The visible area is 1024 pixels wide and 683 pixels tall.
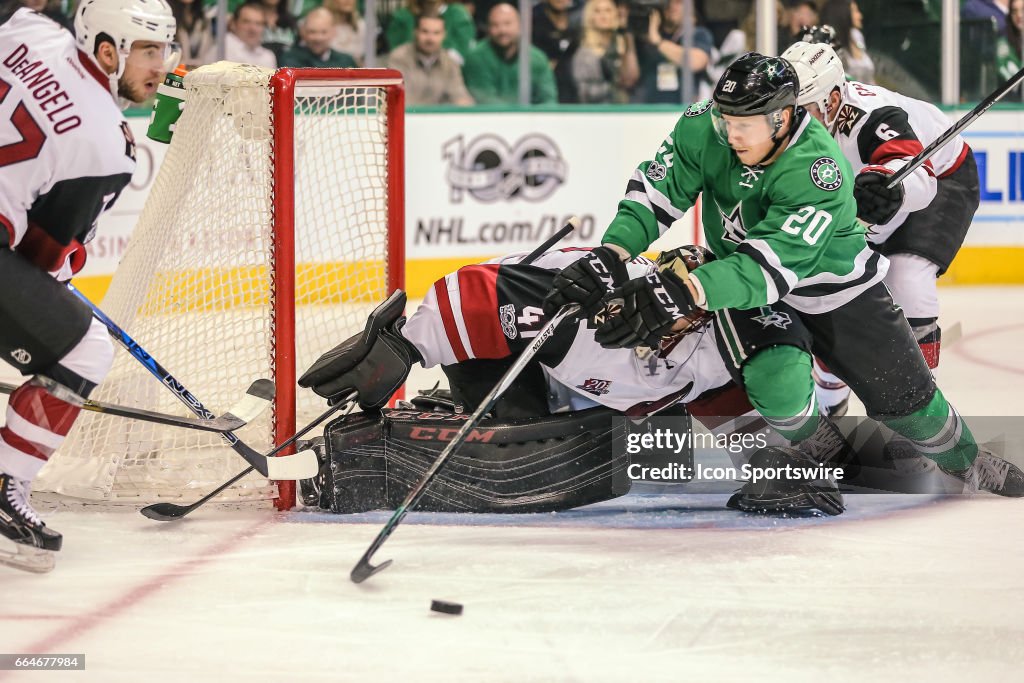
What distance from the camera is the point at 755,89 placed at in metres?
2.49

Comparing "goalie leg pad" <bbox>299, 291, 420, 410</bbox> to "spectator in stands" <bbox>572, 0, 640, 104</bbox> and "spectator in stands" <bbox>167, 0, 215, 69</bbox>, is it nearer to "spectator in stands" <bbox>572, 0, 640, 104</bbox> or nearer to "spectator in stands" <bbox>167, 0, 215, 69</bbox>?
"spectator in stands" <bbox>167, 0, 215, 69</bbox>

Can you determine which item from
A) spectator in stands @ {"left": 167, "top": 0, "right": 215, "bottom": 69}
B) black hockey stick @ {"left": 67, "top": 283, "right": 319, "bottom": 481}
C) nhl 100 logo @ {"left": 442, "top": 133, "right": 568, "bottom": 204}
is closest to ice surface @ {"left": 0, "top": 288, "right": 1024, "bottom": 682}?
black hockey stick @ {"left": 67, "top": 283, "right": 319, "bottom": 481}

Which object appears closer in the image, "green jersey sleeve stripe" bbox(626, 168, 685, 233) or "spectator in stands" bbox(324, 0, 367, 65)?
"green jersey sleeve stripe" bbox(626, 168, 685, 233)

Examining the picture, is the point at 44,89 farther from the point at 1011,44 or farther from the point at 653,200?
the point at 1011,44

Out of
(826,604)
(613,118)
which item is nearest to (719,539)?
(826,604)

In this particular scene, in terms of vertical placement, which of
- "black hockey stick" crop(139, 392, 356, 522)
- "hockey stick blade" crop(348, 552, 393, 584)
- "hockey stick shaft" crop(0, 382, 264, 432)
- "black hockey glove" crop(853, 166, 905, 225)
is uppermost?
"black hockey glove" crop(853, 166, 905, 225)

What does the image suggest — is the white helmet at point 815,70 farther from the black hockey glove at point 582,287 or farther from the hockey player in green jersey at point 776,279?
the black hockey glove at point 582,287

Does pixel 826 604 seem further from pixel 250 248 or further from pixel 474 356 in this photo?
pixel 250 248

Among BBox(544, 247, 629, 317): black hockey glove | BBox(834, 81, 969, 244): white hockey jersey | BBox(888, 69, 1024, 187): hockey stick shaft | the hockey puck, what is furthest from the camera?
BBox(834, 81, 969, 244): white hockey jersey

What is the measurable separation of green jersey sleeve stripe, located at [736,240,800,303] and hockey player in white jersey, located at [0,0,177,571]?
1138 mm

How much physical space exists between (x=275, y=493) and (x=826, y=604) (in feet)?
3.84

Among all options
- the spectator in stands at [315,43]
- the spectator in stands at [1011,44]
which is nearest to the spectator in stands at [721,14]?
the spectator in stands at [1011,44]

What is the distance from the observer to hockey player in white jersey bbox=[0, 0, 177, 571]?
226 cm

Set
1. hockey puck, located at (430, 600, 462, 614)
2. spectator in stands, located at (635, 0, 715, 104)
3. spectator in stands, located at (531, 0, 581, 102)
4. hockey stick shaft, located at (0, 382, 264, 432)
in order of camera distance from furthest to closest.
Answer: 1. spectator in stands, located at (635, 0, 715, 104)
2. spectator in stands, located at (531, 0, 581, 102)
3. hockey stick shaft, located at (0, 382, 264, 432)
4. hockey puck, located at (430, 600, 462, 614)
